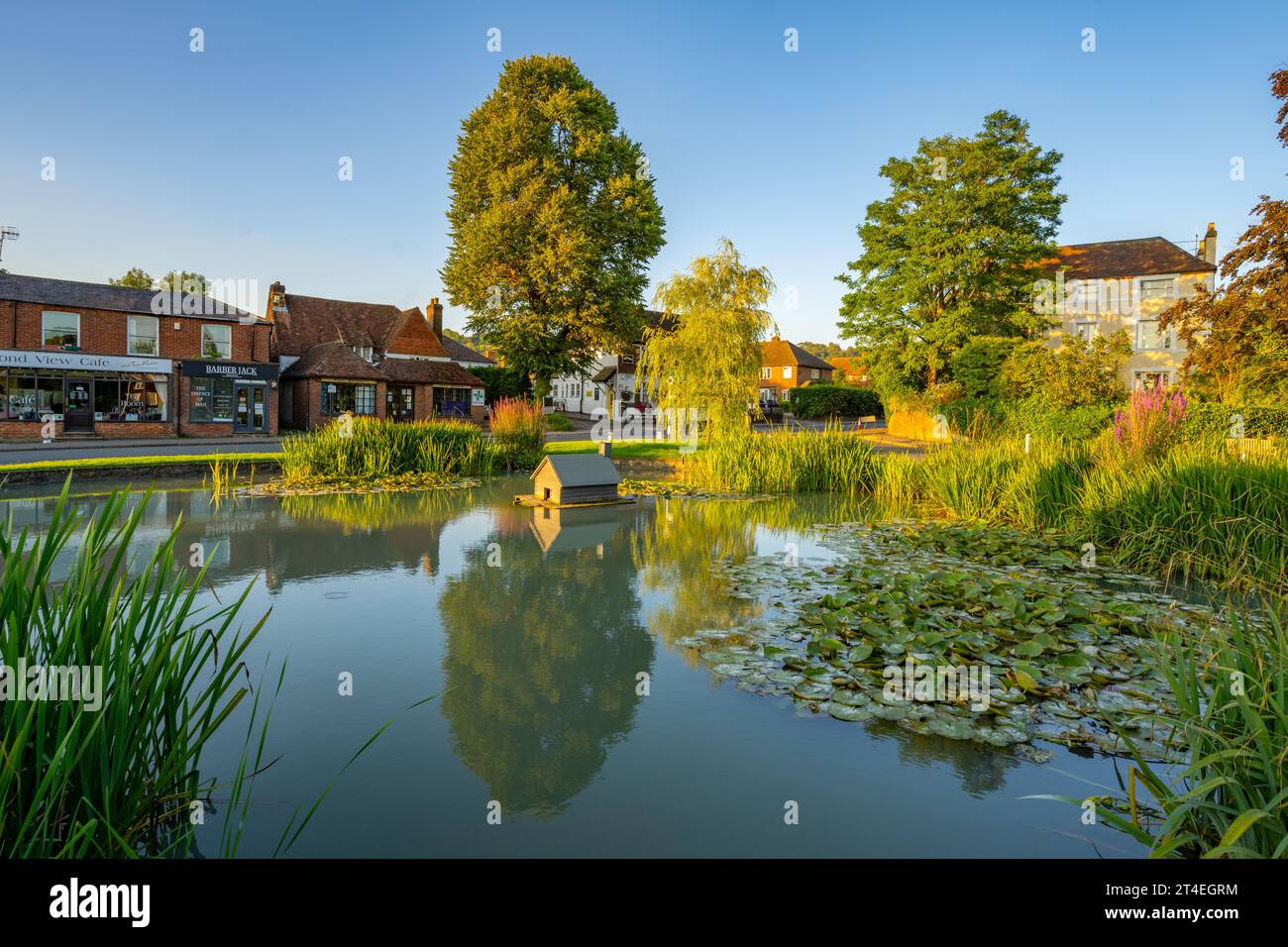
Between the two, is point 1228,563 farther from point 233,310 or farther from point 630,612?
point 233,310

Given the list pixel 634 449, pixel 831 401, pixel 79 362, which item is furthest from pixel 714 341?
pixel 831 401

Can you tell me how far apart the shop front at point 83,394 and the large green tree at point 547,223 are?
598 inches

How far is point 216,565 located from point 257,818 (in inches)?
262

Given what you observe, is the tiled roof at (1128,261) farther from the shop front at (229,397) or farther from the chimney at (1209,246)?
the shop front at (229,397)

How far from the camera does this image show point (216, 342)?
115ft

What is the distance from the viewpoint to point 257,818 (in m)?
3.77

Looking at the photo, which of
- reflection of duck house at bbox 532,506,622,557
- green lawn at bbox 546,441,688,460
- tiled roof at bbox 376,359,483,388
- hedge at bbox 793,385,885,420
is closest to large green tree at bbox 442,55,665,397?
tiled roof at bbox 376,359,483,388

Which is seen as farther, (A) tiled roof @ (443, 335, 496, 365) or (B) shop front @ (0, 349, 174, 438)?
(A) tiled roof @ (443, 335, 496, 365)

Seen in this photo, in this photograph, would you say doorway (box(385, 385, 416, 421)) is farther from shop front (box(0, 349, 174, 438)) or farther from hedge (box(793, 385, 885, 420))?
hedge (box(793, 385, 885, 420))

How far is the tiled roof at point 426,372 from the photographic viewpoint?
40688 mm

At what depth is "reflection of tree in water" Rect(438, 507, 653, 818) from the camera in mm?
4402

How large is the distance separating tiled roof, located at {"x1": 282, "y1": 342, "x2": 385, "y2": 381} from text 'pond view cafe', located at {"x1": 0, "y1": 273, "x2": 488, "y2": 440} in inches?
2.7

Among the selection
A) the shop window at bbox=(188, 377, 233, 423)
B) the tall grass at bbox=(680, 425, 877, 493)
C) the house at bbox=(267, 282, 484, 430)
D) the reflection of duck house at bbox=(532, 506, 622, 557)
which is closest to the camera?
the reflection of duck house at bbox=(532, 506, 622, 557)

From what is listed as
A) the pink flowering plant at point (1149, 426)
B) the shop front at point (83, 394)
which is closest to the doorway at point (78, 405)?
the shop front at point (83, 394)
